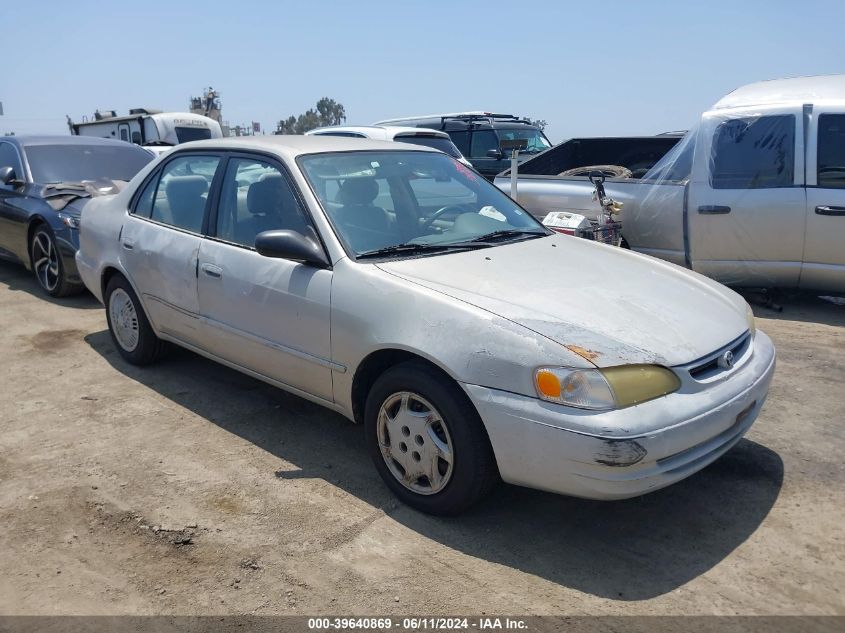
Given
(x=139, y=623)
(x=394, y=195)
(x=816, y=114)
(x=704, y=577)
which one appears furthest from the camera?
(x=816, y=114)

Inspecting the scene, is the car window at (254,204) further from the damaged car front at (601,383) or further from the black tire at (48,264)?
the black tire at (48,264)

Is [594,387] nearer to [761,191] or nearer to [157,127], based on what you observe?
[761,191]

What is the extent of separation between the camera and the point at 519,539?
3107 mm

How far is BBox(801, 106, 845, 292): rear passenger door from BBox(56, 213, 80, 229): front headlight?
6.59 metres

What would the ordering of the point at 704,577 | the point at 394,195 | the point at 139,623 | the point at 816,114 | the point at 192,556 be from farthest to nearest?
1. the point at 816,114
2. the point at 394,195
3. the point at 192,556
4. the point at 704,577
5. the point at 139,623

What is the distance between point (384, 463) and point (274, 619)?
3.08 feet

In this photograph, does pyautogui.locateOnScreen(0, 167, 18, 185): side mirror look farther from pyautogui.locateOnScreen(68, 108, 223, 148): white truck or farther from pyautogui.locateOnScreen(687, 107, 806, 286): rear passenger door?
pyautogui.locateOnScreen(68, 108, 223, 148): white truck

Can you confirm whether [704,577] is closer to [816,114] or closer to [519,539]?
[519,539]

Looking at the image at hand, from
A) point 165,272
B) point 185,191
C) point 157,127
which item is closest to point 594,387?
point 165,272

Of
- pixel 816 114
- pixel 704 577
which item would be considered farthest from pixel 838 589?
pixel 816 114

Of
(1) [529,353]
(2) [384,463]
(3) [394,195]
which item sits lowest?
(2) [384,463]

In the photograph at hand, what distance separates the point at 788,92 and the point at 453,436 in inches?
218

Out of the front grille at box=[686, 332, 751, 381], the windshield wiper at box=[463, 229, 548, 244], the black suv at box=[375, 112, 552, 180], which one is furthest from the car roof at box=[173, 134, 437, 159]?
the black suv at box=[375, 112, 552, 180]

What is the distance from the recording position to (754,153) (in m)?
6.68
